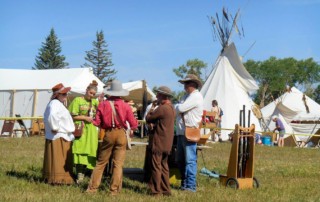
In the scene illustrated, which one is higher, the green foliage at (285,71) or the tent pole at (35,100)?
the green foliage at (285,71)

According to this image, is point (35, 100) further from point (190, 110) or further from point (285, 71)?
point (285, 71)

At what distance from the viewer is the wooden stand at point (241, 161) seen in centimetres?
757

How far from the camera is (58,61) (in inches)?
2958

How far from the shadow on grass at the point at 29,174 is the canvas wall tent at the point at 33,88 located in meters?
12.2

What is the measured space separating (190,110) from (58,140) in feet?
6.27

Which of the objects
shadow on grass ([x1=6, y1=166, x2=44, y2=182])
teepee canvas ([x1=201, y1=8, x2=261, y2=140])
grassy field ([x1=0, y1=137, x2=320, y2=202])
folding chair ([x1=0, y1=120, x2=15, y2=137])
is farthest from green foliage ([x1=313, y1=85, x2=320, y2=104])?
shadow on grass ([x1=6, y1=166, x2=44, y2=182])

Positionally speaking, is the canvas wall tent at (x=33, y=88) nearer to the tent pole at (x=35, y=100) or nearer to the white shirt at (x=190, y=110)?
the tent pole at (x=35, y=100)

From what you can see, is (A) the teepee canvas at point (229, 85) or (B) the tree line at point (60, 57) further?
(B) the tree line at point (60, 57)

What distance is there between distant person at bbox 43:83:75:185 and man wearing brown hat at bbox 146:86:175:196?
1231 millimetres

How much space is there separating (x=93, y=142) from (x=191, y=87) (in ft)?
5.29

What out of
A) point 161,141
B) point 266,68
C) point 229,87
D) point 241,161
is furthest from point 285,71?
point 161,141

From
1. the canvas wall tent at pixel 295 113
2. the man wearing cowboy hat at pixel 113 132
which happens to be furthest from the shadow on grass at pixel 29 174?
the canvas wall tent at pixel 295 113

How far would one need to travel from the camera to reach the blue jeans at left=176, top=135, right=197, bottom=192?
7.13 metres

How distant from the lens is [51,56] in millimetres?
74938
